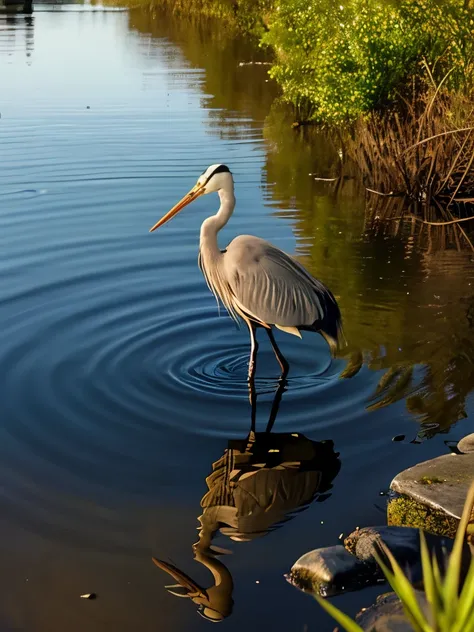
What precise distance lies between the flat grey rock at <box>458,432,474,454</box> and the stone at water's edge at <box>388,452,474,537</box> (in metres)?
0.33

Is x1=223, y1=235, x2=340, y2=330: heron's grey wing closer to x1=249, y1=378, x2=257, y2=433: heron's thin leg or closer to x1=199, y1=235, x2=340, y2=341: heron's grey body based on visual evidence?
x1=199, y1=235, x2=340, y2=341: heron's grey body

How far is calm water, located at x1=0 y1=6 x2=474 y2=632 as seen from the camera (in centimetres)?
551

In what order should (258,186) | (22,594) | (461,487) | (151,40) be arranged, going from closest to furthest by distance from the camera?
1. (22,594)
2. (461,487)
3. (258,186)
4. (151,40)

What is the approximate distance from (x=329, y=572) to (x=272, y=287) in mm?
3386

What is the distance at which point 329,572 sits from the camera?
5.18 metres

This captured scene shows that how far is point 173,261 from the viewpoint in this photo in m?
11.9

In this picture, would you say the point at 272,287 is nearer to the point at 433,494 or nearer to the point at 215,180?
the point at 215,180

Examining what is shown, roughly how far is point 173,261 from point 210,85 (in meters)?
17.6

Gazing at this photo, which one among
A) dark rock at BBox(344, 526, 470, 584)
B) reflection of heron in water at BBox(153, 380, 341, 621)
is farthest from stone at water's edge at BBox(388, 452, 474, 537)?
reflection of heron in water at BBox(153, 380, 341, 621)

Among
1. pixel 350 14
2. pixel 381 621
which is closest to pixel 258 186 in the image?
pixel 350 14

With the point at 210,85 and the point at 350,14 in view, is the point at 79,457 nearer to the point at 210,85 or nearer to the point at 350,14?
the point at 350,14

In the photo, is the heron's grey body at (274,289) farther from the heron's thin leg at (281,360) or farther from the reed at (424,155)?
the reed at (424,155)

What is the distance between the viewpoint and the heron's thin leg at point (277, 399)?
753cm

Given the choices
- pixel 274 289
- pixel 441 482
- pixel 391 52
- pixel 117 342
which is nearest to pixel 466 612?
pixel 441 482
